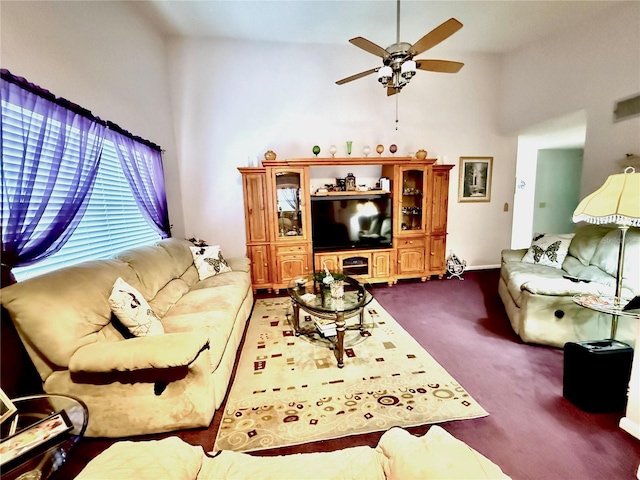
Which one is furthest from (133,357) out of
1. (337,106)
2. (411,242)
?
(337,106)

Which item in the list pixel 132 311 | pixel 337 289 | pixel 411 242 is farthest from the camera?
pixel 411 242

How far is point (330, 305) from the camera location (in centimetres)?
238

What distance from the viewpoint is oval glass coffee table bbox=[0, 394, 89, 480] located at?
1013 millimetres

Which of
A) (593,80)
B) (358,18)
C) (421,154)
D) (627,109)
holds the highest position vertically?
(358,18)

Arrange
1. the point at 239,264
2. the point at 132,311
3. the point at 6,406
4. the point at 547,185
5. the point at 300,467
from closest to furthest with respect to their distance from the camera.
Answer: the point at 300,467 → the point at 6,406 → the point at 132,311 → the point at 239,264 → the point at 547,185

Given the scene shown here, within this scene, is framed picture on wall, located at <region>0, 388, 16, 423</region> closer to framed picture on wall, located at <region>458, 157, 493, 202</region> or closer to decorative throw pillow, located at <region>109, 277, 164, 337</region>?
decorative throw pillow, located at <region>109, 277, 164, 337</region>

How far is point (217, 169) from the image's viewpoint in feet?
13.4

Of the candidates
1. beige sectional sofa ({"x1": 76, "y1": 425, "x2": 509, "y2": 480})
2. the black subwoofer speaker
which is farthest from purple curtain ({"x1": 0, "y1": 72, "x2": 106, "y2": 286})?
the black subwoofer speaker

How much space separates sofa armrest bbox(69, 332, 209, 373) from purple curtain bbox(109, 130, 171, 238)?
1858mm

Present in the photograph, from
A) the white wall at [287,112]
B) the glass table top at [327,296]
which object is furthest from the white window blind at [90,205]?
the glass table top at [327,296]

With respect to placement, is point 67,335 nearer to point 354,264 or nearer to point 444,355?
point 444,355

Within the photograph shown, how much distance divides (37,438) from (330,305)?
1.78 meters

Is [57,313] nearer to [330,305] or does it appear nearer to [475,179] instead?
[330,305]

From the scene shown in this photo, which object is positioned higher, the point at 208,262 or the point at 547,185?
the point at 547,185
